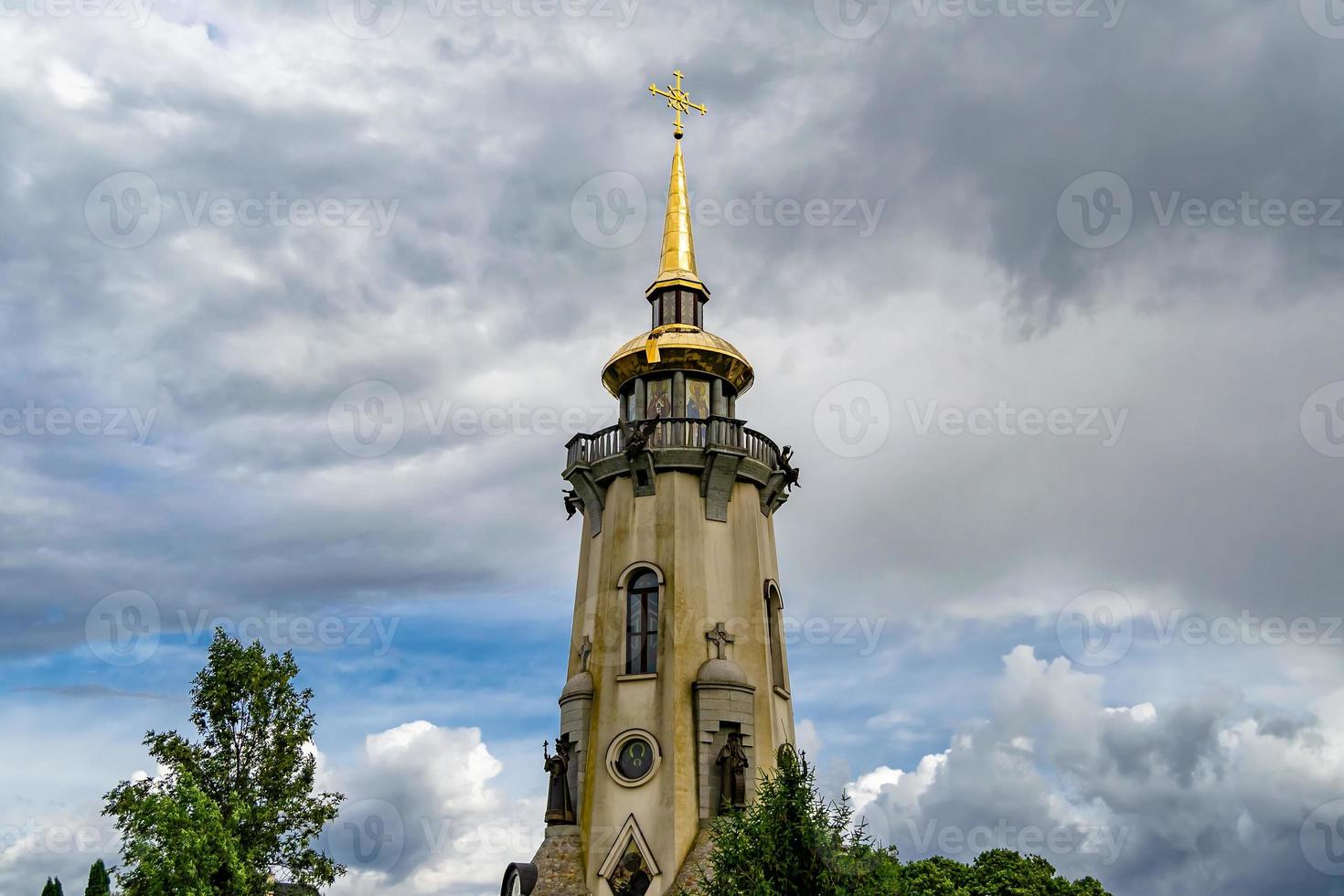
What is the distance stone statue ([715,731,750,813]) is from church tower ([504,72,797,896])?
0.16 feet

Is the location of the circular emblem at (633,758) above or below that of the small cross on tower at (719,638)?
below

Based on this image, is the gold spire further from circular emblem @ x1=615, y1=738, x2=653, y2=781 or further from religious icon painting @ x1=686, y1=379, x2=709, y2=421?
circular emblem @ x1=615, y1=738, x2=653, y2=781

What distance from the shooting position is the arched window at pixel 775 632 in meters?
36.4

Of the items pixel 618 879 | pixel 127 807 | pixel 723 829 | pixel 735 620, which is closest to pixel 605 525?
pixel 735 620

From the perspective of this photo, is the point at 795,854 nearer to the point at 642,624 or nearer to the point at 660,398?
the point at 642,624

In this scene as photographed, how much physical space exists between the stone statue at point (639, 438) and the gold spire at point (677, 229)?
6481mm

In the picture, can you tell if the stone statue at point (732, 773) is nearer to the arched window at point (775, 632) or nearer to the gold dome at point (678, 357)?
the arched window at point (775, 632)

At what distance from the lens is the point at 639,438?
3572 cm

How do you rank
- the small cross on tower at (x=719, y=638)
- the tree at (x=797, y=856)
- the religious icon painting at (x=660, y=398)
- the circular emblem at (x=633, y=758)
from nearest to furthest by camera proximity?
the tree at (x=797, y=856), the circular emblem at (x=633, y=758), the small cross on tower at (x=719, y=638), the religious icon painting at (x=660, y=398)

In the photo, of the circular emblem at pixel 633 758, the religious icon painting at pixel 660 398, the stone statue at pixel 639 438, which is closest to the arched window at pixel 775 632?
the circular emblem at pixel 633 758

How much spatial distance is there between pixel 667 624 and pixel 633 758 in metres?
4.03

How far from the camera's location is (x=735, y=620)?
34.7 m

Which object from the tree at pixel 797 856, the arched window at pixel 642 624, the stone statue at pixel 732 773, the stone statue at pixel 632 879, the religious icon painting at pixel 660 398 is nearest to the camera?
the tree at pixel 797 856

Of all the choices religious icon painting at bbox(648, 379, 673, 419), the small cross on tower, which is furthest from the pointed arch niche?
religious icon painting at bbox(648, 379, 673, 419)
